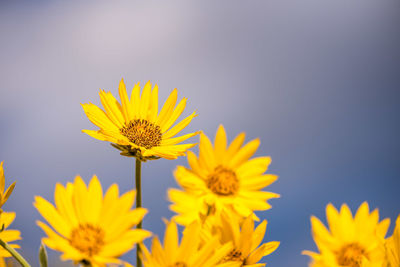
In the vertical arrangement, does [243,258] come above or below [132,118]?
below

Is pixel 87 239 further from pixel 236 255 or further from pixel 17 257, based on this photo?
pixel 236 255

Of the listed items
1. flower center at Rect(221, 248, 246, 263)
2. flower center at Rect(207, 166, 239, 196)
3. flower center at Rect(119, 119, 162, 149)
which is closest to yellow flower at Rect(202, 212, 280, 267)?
flower center at Rect(221, 248, 246, 263)

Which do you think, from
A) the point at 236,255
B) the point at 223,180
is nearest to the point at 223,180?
the point at 223,180

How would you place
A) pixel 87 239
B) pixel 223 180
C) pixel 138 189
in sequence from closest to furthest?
pixel 87 239, pixel 138 189, pixel 223 180

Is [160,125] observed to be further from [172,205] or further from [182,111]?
[172,205]

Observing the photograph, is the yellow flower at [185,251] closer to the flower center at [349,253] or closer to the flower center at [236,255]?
the flower center at [236,255]

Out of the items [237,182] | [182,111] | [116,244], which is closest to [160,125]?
[182,111]

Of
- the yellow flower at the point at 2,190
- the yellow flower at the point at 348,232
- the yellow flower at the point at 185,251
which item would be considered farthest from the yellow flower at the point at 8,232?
the yellow flower at the point at 348,232
